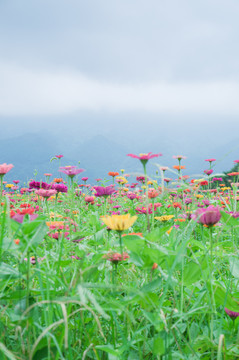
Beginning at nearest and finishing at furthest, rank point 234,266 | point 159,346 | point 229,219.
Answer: point 159,346 < point 234,266 < point 229,219

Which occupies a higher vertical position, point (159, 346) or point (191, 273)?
point (191, 273)

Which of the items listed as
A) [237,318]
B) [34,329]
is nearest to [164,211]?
[237,318]

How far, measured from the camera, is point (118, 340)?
0.95 meters

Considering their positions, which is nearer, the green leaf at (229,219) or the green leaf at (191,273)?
the green leaf at (191,273)

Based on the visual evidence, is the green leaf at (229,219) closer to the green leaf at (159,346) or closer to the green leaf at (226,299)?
the green leaf at (226,299)

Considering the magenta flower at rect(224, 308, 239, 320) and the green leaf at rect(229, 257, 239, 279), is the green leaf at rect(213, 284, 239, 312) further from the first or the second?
the green leaf at rect(229, 257, 239, 279)

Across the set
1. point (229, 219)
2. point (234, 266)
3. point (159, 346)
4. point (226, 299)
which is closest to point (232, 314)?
point (226, 299)

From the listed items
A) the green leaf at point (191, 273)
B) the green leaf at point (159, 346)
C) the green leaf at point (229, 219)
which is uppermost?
the green leaf at point (229, 219)

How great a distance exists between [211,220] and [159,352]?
0.38 metres

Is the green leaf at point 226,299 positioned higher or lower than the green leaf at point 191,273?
lower

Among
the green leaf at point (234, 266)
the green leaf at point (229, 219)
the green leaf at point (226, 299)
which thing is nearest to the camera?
the green leaf at point (226, 299)

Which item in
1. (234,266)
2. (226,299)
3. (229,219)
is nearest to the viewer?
(226,299)

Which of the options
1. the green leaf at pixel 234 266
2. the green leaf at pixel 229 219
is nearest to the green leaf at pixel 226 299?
the green leaf at pixel 234 266

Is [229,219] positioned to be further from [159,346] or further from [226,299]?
[159,346]
